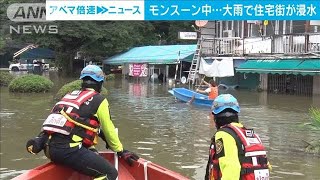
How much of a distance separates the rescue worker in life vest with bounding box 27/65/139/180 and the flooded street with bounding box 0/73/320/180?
3739 millimetres

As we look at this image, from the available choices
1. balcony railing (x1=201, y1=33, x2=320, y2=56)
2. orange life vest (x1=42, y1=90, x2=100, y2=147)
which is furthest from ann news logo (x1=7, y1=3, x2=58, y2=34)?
orange life vest (x1=42, y1=90, x2=100, y2=147)

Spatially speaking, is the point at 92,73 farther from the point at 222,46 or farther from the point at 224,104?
the point at 222,46

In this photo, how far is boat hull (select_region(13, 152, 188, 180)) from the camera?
550cm

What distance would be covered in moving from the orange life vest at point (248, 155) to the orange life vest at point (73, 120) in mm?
1670

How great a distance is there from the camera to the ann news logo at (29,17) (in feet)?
126

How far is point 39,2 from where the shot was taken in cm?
4053

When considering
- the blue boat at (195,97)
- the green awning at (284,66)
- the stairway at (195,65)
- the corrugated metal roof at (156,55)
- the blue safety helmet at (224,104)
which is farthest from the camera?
the corrugated metal roof at (156,55)

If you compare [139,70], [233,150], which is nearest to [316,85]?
[139,70]

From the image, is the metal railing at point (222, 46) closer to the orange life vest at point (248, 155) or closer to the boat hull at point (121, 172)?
the boat hull at point (121, 172)

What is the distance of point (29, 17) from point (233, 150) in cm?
4098

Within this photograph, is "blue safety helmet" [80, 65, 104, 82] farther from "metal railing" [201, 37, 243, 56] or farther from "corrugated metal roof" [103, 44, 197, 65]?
"corrugated metal roof" [103, 44, 197, 65]

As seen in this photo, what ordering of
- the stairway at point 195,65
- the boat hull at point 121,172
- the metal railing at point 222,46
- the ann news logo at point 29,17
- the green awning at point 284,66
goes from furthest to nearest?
1. the ann news logo at point 29,17
2. the stairway at point 195,65
3. the metal railing at point 222,46
4. the green awning at point 284,66
5. the boat hull at point 121,172

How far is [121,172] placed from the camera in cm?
641

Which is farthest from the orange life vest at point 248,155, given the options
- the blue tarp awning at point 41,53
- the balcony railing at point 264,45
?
the blue tarp awning at point 41,53
